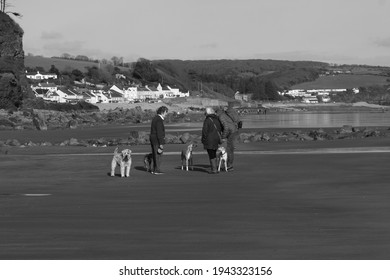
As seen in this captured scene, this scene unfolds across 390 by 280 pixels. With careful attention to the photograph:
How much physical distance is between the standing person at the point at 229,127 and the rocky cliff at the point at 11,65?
225ft

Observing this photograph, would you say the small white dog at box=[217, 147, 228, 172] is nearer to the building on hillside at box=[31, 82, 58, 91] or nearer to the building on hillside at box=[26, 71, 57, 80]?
the building on hillside at box=[31, 82, 58, 91]

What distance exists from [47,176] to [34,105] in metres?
80.8

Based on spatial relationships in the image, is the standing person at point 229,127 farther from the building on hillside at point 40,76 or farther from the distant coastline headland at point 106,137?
the building on hillside at point 40,76

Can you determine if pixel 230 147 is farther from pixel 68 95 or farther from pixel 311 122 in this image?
pixel 68 95

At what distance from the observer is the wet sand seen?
9359 mm

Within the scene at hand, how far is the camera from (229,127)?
20828 millimetres

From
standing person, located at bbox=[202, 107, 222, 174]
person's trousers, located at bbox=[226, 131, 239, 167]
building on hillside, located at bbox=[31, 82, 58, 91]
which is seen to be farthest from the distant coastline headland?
building on hillside, located at bbox=[31, 82, 58, 91]

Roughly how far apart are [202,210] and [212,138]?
702 cm

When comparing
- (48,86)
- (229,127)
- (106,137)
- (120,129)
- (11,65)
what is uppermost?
(11,65)

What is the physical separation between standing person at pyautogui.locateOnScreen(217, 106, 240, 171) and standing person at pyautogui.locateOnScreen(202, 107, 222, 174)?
26 centimetres

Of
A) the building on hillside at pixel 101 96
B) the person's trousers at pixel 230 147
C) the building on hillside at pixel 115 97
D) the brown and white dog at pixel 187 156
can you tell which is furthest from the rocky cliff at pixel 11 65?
the building on hillside at pixel 115 97

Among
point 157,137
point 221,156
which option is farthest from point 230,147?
point 157,137

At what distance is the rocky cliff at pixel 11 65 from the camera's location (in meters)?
87.7

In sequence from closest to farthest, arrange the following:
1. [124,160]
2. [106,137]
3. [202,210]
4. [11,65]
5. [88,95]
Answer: [202,210] → [124,160] → [106,137] → [11,65] → [88,95]
